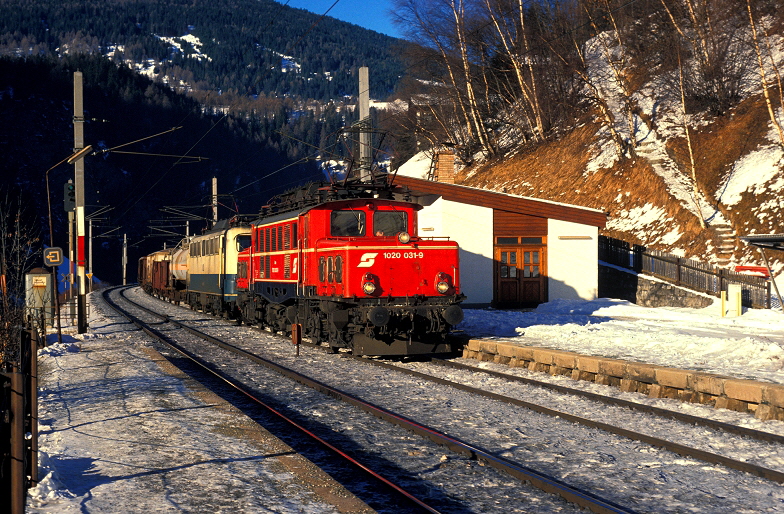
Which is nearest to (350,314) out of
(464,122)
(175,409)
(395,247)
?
(395,247)

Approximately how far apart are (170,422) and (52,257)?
1357 centimetres

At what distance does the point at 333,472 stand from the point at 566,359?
7293mm

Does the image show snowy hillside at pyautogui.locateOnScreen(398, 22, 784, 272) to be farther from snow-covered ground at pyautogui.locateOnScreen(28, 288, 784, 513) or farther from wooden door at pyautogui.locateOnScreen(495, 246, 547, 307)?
snow-covered ground at pyautogui.locateOnScreen(28, 288, 784, 513)

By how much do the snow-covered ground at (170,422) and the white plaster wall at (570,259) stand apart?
26.5ft

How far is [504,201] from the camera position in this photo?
2942cm

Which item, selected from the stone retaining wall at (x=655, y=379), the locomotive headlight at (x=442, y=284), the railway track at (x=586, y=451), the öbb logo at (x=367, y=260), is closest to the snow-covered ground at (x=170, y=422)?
the stone retaining wall at (x=655, y=379)

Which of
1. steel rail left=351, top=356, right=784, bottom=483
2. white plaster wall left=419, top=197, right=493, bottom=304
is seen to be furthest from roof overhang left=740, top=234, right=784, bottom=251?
white plaster wall left=419, top=197, right=493, bottom=304

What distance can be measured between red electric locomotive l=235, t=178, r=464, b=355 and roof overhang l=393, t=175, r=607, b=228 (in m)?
10.5

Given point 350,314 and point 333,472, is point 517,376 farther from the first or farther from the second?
point 333,472

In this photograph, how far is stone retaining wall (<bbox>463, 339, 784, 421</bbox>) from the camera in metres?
10.0

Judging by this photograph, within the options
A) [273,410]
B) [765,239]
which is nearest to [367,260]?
[273,410]

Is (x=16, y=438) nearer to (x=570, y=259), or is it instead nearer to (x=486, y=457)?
(x=486, y=457)

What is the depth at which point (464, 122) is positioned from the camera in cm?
5966

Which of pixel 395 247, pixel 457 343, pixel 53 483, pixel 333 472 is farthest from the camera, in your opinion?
pixel 457 343
